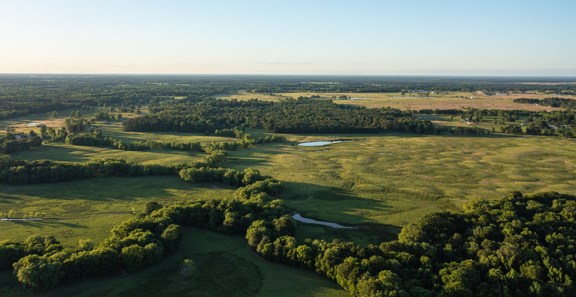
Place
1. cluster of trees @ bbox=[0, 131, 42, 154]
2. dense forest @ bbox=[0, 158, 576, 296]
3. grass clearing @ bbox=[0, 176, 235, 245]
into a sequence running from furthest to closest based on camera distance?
cluster of trees @ bbox=[0, 131, 42, 154], grass clearing @ bbox=[0, 176, 235, 245], dense forest @ bbox=[0, 158, 576, 296]

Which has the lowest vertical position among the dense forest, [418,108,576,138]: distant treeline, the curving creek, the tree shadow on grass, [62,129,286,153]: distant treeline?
the curving creek

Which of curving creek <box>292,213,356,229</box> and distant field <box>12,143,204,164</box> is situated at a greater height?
distant field <box>12,143,204,164</box>

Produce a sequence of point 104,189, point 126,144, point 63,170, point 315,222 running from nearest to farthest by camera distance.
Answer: point 315,222 → point 104,189 → point 63,170 → point 126,144

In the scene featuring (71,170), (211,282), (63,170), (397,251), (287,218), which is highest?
(63,170)

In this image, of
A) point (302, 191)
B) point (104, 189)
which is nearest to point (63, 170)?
point (104, 189)

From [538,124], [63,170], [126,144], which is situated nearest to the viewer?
[63,170]

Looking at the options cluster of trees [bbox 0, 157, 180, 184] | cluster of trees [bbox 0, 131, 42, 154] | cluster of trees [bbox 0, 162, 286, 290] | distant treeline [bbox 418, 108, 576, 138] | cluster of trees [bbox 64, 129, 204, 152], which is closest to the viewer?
cluster of trees [bbox 0, 162, 286, 290]

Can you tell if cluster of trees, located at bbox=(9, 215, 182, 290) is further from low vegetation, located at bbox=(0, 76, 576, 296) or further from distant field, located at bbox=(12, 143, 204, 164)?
distant field, located at bbox=(12, 143, 204, 164)

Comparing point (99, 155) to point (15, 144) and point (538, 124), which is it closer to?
point (15, 144)

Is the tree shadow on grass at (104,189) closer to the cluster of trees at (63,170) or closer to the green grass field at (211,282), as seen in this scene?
the cluster of trees at (63,170)

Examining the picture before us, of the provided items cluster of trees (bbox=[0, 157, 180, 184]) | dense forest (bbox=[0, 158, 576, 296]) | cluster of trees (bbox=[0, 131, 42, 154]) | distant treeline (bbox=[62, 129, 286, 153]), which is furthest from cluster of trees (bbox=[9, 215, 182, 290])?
cluster of trees (bbox=[0, 131, 42, 154])

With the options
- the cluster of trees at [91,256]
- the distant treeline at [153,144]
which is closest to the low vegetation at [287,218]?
the cluster of trees at [91,256]

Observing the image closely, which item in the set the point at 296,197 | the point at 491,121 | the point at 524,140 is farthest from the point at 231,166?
the point at 491,121
